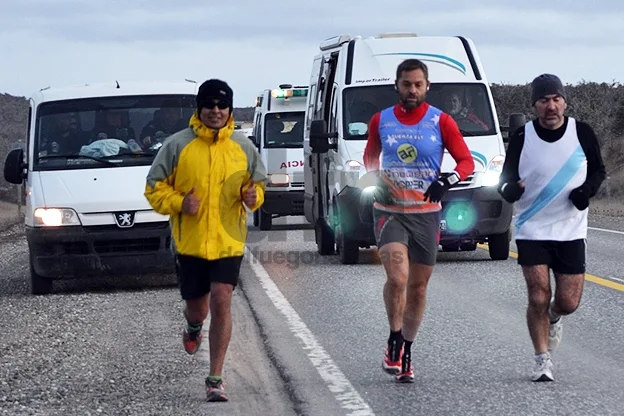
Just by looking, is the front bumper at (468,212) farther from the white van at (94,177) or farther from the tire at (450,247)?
the white van at (94,177)

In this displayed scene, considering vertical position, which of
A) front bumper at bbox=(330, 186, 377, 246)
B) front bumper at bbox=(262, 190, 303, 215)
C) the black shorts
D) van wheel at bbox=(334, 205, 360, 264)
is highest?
the black shorts

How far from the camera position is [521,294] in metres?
12.9

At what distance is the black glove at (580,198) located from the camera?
25.9ft

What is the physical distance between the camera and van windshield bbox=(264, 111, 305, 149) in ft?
84.2

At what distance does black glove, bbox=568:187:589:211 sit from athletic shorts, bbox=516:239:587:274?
26cm

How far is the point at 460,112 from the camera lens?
1619 centimetres

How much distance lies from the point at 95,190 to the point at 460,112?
473 centimetres

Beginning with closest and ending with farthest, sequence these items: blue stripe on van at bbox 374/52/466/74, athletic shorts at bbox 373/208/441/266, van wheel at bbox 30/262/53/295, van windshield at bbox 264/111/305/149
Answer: athletic shorts at bbox 373/208/441/266 < van wheel at bbox 30/262/53/295 < blue stripe on van at bbox 374/52/466/74 < van windshield at bbox 264/111/305/149

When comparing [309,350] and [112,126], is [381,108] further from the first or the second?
[309,350]

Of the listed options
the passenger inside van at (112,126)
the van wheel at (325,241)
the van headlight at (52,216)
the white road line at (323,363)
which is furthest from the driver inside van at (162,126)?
the van wheel at (325,241)

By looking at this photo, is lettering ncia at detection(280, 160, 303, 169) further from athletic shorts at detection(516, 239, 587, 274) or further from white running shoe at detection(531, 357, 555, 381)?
white running shoe at detection(531, 357, 555, 381)

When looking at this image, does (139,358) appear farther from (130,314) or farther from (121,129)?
(121,129)

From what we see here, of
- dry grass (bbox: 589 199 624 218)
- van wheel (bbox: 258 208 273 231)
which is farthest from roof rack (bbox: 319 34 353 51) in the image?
dry grass (bbox: 589 199 624 218)

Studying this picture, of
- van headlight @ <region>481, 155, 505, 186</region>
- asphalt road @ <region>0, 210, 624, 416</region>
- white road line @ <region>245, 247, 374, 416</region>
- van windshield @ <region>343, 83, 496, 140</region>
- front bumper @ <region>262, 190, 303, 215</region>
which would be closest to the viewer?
white road line @ <region>245, 247, 374, 416</region>
